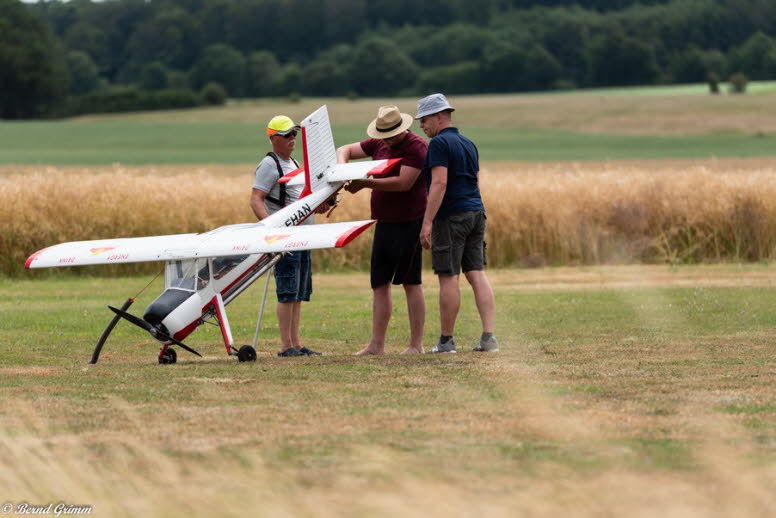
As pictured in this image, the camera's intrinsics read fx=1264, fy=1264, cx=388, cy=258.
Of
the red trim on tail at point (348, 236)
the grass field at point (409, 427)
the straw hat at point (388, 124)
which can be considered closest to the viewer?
the grass field at point (409, 427)

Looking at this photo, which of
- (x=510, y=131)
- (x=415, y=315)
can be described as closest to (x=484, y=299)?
(x=415, y=315)

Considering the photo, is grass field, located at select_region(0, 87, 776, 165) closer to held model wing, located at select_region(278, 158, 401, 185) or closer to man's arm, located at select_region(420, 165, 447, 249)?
held model wing, located at select_region(278, 158, 401, 185)

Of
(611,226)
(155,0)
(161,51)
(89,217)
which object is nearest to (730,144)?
(611,226)

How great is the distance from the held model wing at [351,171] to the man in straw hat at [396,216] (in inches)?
3.7

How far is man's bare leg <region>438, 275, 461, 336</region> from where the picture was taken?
365 inches

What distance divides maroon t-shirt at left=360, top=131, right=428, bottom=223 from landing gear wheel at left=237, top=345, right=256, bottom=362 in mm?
1412

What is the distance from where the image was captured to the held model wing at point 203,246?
8.25 metres

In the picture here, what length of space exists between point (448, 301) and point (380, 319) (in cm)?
59

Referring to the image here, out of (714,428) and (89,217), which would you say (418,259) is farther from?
(89,217)

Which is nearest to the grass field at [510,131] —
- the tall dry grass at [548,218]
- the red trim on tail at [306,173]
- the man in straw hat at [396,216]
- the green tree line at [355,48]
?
the green tree line at [355,48]

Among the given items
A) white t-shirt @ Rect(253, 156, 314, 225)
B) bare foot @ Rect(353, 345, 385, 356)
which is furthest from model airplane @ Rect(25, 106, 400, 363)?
bare foot @ Rect(353, 345, 385, 356)

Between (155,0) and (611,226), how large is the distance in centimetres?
12777

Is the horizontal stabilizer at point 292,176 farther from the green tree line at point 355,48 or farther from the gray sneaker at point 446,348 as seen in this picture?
the green tree line at point 355,48

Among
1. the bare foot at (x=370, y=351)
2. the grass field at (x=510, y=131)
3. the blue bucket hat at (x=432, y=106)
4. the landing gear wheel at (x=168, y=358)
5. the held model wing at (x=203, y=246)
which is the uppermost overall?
the blue bucket hat at (x=432, y=106)
